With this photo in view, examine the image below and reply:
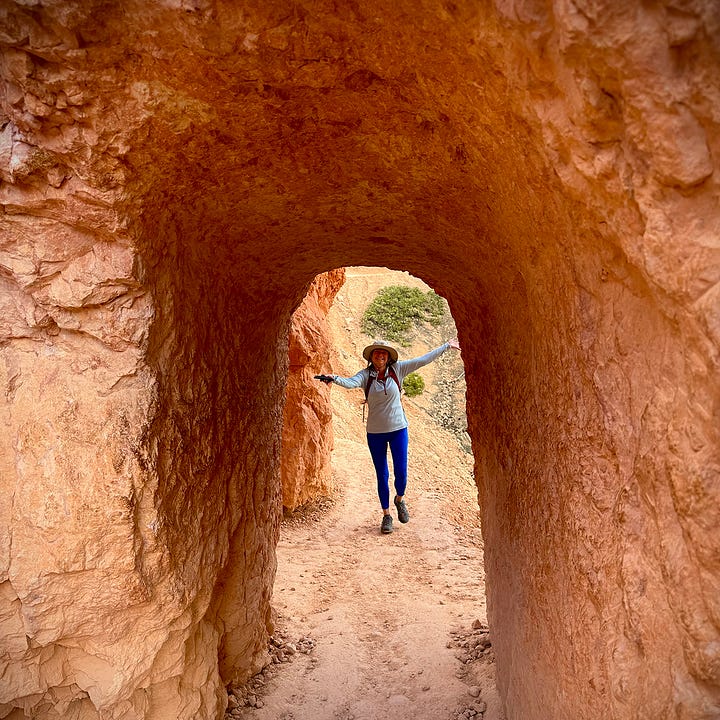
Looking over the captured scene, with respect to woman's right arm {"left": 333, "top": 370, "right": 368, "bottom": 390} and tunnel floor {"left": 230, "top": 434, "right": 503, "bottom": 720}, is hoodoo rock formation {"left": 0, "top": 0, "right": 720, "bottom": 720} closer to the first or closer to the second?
tunnel floor {"left": 230, "top": 434, "right": 503, "bottom": 720}

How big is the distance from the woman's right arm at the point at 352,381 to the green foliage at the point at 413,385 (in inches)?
230

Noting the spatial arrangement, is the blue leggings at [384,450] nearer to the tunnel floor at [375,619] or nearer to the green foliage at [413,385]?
the tunnel floor at [375,619]

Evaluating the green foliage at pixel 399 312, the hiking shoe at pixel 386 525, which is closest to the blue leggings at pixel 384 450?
the hiking shoe at pixel 386 525

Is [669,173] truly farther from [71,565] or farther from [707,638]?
[71,565]

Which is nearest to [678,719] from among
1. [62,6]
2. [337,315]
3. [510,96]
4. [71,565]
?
[510,96]

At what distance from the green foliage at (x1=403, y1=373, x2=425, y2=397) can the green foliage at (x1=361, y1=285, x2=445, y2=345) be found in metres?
1.67

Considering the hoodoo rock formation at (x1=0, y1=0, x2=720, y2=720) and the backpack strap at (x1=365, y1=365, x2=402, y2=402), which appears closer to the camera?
the hoodoo rock formation at (x1=0, y1=0, x2=720, y2=720)

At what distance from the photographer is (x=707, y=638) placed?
3.67ft

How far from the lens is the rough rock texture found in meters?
6.32

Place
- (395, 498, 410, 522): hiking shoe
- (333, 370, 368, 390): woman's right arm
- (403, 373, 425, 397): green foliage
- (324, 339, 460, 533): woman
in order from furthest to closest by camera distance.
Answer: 1. (403, 373, 425, 397): green foliage
2. (395, 498, 410, 522): hiking shoe
3. (324, 339, 460, 533): woman
4. (333, 370, 368, 390): woman's right arm

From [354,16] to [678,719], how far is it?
172cm

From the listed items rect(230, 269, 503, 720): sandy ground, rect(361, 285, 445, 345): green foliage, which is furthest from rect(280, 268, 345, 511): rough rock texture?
rect(361, 285, 445, 345): green foliage

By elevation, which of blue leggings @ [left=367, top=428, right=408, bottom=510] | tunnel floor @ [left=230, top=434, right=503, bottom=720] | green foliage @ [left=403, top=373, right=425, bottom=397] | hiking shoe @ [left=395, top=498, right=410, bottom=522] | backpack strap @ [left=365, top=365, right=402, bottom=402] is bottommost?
tunnel floor @ [left=230, top=434, right=503, bottom=720]

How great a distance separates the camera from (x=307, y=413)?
6.52 meters
